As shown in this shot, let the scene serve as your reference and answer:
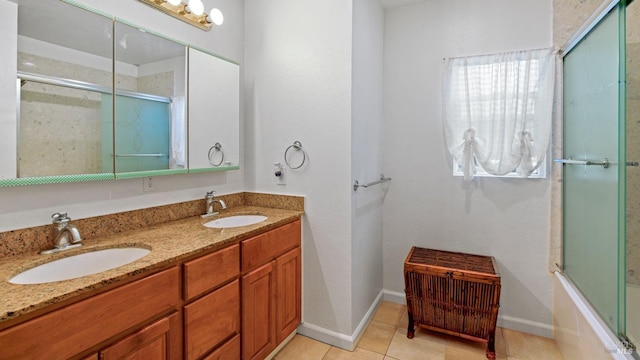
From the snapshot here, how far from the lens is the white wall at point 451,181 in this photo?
7.30 feet

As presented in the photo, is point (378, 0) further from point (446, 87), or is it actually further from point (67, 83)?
point (67, 83)

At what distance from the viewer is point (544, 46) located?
2.15 m

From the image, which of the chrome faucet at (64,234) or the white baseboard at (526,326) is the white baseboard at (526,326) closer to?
the white baseboard at (526,326)

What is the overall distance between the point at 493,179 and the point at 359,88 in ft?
3.94

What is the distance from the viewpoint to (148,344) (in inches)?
45.9

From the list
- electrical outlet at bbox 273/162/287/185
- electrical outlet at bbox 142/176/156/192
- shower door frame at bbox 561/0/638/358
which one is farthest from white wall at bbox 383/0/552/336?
electrical outlet at bbox 142/176/156/192

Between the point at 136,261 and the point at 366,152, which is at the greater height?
the point at 366,152

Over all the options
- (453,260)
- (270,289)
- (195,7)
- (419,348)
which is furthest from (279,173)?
(419,348)

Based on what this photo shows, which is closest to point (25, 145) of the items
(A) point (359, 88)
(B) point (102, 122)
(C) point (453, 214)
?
(B) point (102, 122)

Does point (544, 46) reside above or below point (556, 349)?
above

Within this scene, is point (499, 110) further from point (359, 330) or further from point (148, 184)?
point (148, 184)

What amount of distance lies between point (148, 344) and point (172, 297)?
17cm

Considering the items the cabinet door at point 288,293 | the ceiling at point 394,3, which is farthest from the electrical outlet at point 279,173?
the ceiling at point 394,3

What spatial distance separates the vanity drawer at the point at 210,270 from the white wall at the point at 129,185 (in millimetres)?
597
